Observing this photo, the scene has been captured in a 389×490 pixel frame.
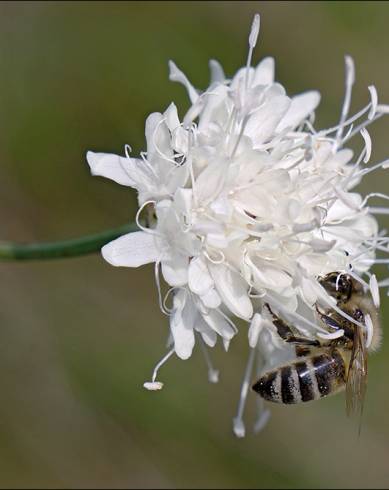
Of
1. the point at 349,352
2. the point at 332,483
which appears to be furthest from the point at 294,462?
the point at 349,352

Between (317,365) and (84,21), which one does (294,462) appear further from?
(84,21)

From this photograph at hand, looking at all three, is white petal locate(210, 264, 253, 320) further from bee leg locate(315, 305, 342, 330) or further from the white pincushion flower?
bee leg locate(315, 305, 342, 330)

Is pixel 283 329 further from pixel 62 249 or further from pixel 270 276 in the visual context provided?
pixel 62 249

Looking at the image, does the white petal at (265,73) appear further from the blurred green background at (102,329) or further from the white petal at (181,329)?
the blurred green background at (102,329)

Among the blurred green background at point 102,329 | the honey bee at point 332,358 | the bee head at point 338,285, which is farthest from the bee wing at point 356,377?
the blurred green background at point 102,329

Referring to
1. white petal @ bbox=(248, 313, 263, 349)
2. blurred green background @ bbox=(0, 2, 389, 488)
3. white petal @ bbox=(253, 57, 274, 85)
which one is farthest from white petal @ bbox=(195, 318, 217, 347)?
blurred green background @ bbox=(0, 2, 389, 488)

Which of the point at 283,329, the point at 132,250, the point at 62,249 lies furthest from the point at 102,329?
the point at 132,250
